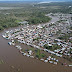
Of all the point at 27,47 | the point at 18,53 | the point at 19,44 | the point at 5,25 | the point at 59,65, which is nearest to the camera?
the point at 59,65

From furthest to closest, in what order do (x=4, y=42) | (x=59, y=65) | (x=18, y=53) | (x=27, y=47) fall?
(x=4, y=42), (x=27, y=47), (x=18, y=53), (x=59, y=65)

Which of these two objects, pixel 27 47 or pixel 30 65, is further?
pixel 27 47

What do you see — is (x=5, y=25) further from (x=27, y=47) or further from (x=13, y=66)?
(x=13, y=66)

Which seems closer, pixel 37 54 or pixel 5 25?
pixel 37 54

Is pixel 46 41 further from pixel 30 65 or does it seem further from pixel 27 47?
pixel 30 65

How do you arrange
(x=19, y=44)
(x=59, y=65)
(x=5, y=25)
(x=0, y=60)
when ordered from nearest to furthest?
(x=59, y=65), (x=0, y=60), (x=19, y=44), (x=5, y=25)

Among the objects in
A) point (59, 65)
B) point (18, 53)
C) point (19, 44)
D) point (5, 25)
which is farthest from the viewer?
point (5, 25)

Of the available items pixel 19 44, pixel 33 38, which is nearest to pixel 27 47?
pixel 19 44

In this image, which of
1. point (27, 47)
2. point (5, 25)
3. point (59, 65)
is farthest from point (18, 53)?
point (5, 25)
